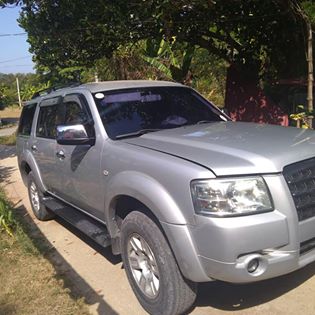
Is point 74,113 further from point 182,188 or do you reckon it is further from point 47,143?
point 182,188

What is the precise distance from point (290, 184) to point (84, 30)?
665cm

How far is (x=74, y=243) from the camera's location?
614 centimetres

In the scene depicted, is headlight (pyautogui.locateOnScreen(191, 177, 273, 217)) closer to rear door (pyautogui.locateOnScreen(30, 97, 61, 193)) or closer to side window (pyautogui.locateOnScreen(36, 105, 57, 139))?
rear door (pyautogui.locateOnScreen(30, 97, 61, 193))

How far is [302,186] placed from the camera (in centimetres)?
354

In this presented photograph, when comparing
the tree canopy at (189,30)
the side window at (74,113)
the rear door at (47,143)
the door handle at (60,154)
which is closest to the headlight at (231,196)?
the side window at (74,113)

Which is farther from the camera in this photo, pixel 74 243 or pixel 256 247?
pixel 74 243

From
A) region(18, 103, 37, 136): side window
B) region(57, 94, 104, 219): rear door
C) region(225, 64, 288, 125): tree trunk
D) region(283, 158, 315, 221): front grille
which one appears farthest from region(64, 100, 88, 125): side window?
region(225, 64, 288, 125): tree trunk

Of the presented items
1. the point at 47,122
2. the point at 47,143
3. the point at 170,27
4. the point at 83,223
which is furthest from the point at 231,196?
the point at 170,27

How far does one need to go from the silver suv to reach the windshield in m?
0.01

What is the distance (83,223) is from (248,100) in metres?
5.88

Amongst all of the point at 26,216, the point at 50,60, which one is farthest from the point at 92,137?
the point at 50,60

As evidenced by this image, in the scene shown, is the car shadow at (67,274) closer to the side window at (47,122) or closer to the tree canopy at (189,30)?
the side window at (47,122)

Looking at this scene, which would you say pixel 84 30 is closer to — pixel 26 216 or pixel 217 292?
pixel 26 216

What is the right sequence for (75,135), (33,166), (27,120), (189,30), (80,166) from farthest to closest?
1. (189,30)
2. (27,120)
3. (33,166)
4. (80,166)
5. (75,135)
